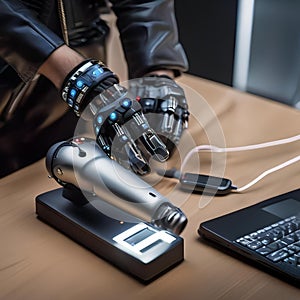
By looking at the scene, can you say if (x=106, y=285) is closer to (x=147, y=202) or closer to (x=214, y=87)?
(x=147, y=202)

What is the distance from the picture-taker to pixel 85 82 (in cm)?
85

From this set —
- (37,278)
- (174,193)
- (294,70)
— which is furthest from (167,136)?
(294,70)

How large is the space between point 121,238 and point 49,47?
0.98 feet

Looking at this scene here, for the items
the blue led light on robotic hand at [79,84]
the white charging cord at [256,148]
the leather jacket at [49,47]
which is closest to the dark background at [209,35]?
the leather jacket at [49,47]

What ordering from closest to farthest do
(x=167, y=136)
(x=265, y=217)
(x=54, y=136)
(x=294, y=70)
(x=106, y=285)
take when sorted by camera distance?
(x=106, y=285), (x=265, y=217), (x=167, y=136), (x=54, y=136), (x=294, y=70)

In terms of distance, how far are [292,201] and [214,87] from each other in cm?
47

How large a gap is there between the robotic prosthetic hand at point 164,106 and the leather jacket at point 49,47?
0.17 ft

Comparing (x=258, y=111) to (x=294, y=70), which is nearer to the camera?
(x=258, y=111)

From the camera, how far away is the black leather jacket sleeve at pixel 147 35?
1.12 meters

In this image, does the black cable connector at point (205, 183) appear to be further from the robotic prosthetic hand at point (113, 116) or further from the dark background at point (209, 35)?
the dark background at point (209, 35)

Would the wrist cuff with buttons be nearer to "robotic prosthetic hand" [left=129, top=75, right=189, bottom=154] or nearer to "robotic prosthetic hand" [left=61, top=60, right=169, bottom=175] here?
"robotic prosthetic hand" [left=61, top=60, right=169, bottom=175]

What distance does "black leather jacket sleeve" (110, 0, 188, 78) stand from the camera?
3.67ft

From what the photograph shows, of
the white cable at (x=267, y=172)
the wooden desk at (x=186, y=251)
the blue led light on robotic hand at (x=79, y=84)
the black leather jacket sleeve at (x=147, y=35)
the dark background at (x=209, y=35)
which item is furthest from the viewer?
the dark background at (x=209, y=35)

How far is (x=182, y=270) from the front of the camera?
31.0 inches
